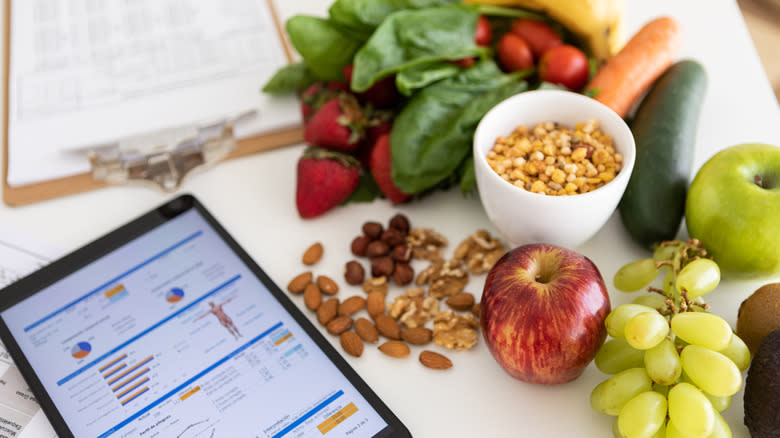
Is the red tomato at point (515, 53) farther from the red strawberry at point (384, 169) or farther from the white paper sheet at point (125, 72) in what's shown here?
the white paper sheet at point (125, 72)

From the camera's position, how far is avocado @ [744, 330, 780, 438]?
1.91ft

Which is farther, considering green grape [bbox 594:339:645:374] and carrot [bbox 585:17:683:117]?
carrot [bbox 585:17:683:117]

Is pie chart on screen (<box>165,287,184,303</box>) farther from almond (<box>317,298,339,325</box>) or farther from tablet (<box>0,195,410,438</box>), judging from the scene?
almond (<box>317,298,339,325</box>)

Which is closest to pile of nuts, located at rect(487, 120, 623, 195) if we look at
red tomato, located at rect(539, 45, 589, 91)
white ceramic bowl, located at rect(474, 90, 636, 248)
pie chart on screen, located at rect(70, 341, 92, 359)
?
white ceramic bowl, located at rect(474, 90, 636, 248)

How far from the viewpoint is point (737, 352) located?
63 centimetres

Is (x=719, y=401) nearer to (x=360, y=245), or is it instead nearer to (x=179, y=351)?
(x=360, y=245)

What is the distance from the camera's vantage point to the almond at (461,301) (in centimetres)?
78

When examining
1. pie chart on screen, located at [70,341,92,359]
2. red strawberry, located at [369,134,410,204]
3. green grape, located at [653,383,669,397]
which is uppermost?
red strawberry, located at [369,134,410,204]

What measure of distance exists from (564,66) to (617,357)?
41 cm

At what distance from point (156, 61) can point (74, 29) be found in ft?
0.63

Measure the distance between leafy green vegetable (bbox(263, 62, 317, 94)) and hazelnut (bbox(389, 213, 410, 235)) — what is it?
290 mm

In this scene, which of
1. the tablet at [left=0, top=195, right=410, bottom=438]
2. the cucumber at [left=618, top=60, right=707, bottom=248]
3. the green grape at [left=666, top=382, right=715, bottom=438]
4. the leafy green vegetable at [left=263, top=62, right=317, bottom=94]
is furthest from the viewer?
the leafy green vegetable at [left=263, top=62, right=317, bottom=94]

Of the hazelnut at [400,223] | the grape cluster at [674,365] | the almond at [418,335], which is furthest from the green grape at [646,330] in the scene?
the hazelnut at [400,223]

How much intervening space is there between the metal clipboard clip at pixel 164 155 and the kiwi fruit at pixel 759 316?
0.71 m
